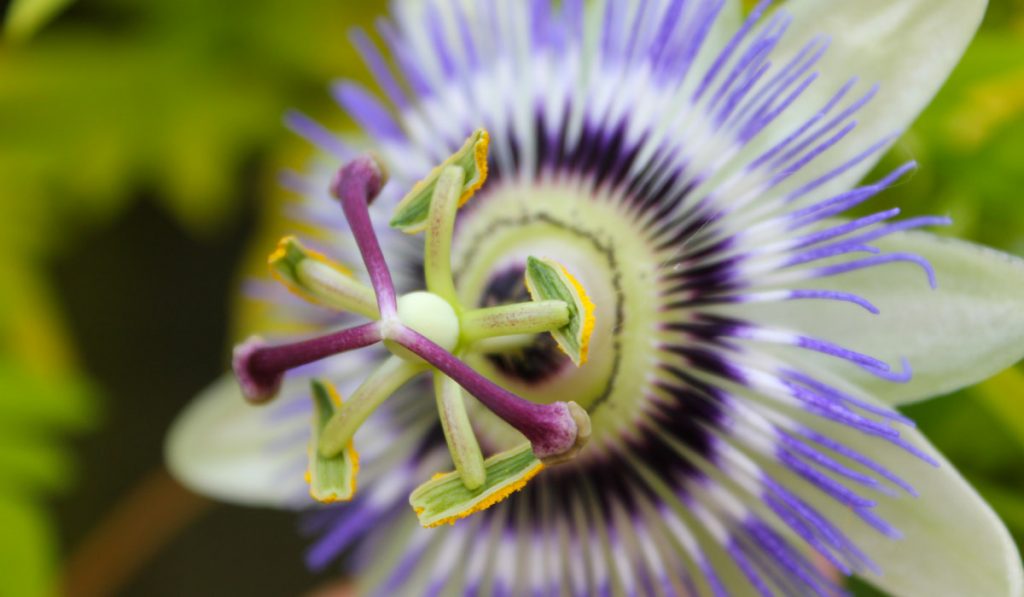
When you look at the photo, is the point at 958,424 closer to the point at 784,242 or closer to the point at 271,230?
the point at 784,242

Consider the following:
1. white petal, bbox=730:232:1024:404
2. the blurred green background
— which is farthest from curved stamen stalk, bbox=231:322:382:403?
the blurred green background

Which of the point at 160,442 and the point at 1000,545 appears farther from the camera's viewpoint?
the point at 160,442

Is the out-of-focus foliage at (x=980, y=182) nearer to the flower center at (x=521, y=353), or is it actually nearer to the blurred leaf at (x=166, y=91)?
the flower center at (x=521, y=353)

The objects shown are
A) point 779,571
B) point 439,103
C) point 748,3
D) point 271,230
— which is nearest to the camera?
point 779,571

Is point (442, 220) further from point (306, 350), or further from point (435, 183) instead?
point (306, 350)

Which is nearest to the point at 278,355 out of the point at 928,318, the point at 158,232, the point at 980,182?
the point at 928,318

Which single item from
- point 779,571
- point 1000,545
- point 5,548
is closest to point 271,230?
point 5,548

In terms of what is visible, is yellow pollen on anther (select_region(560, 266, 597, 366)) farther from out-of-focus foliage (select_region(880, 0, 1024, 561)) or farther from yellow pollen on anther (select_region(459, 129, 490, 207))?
out-of-focus foliage (select_region(880, 0, 1024, 561))
